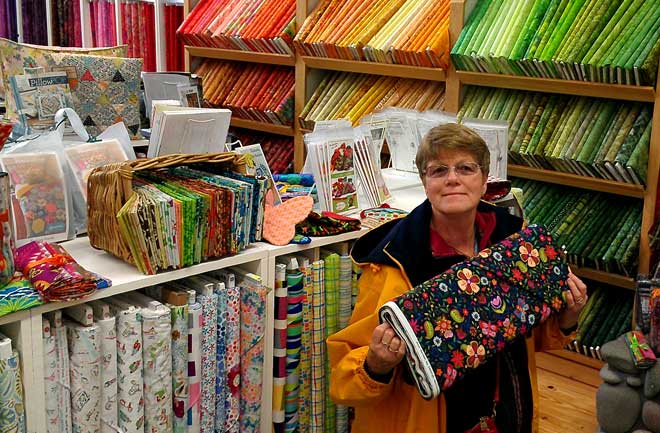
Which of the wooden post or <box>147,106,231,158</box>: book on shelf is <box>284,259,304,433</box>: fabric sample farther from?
the wooden post

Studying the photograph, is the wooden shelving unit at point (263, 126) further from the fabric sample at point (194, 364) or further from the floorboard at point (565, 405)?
the fabric sample at point (194, 364)

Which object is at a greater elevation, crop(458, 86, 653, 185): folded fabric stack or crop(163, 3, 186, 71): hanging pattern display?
crop(163, 3, 186, 71): hanging pattern display

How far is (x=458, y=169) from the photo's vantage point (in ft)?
6.75

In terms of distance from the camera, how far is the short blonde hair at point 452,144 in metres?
2.07

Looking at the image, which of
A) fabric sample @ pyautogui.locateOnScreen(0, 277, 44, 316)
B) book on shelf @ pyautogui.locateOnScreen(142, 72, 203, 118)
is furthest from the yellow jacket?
book on shelf @ pyautogui.locateOnScreen(142, 72, 203, 118)

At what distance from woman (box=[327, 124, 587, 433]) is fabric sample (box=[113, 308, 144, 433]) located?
0.51 metres

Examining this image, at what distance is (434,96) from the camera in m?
4.41

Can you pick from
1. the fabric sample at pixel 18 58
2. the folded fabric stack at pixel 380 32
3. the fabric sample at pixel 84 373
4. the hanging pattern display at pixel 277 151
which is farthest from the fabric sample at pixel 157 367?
the hanging pattern display at pixel 277 151

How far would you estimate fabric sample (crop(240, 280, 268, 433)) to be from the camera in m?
2.35

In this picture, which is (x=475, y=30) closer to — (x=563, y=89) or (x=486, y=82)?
(x=486, y=82)

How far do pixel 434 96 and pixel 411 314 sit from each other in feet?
9.04

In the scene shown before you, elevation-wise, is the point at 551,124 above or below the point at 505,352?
above

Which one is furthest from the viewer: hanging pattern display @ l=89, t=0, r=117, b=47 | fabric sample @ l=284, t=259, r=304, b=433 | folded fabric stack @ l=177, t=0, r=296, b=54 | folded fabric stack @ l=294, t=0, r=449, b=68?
hanging pattern display @ l=89, t=0, r=117, b=47

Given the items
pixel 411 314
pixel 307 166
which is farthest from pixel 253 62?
pixel 411 314
